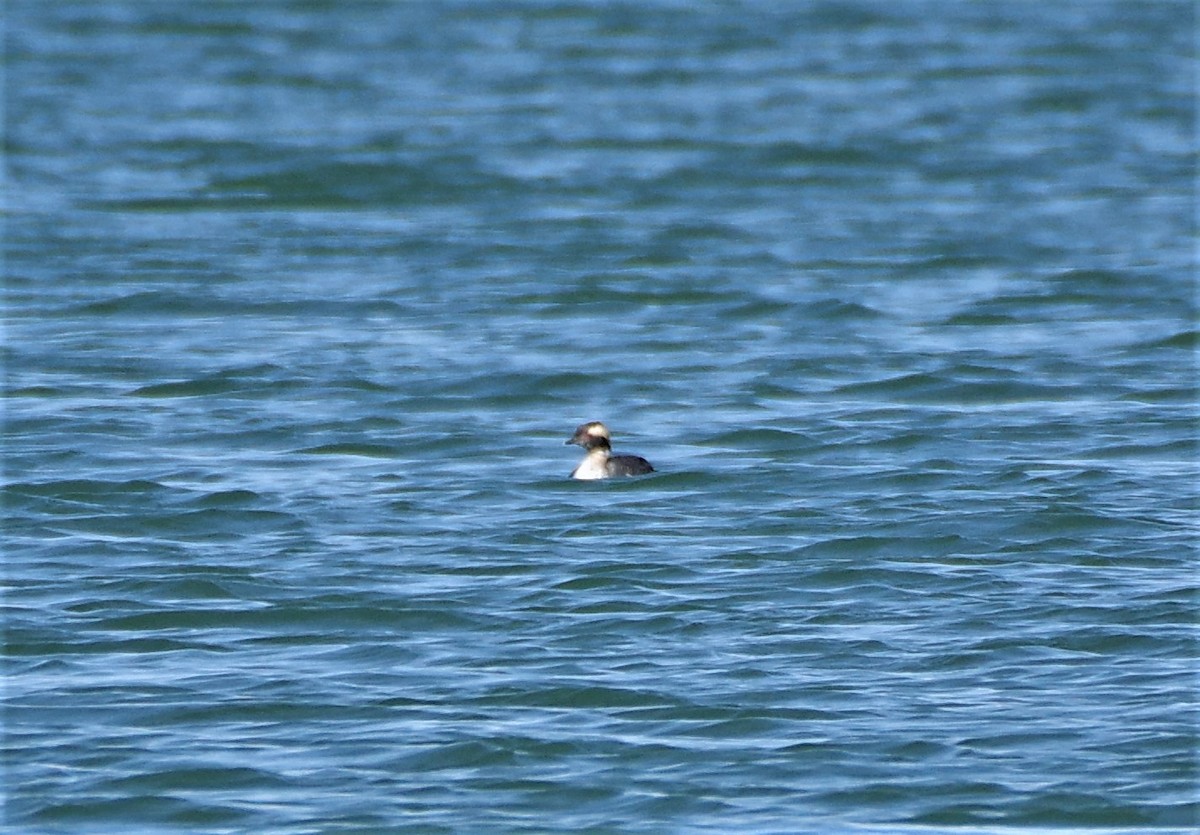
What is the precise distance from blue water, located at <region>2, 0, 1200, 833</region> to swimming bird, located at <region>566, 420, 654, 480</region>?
0.27 ft

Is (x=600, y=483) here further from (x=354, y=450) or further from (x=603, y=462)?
(x=354, y=450)

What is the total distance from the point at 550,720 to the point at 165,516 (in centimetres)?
337

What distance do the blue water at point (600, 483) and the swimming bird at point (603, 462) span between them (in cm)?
8

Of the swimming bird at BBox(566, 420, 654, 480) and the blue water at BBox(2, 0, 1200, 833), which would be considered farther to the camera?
the swimming bird at BBox(566, 420, 654, 480)

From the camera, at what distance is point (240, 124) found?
25062 millimetres

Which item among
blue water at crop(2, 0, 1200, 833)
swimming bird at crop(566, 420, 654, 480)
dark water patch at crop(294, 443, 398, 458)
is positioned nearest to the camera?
blue water at crop(2, 0, 1200, 833)

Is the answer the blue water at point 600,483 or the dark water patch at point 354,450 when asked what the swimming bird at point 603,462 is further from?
the dark water patch at point 354,450

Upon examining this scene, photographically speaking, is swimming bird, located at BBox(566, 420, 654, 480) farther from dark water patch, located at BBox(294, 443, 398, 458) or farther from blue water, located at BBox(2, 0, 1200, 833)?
dark water patch, located at BBox(294, 443, 398, 458)

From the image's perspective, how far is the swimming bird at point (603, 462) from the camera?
440 inches

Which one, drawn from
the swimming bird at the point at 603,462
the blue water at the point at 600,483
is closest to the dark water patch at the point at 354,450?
the blue water at the point at 600,483

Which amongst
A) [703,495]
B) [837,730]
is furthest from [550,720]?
[703,495]

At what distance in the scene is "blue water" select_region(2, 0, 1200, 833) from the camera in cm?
754

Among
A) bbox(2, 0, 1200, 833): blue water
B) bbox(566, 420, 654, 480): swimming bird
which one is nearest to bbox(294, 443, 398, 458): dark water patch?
bbox(2, 0, 1200, 833): blue water

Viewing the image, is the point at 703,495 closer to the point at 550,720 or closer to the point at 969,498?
the point at 969,498
